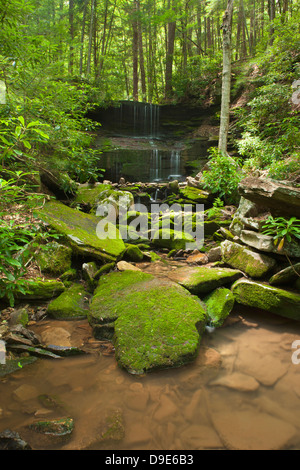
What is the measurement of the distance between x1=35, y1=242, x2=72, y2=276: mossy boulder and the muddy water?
1173 millimetres

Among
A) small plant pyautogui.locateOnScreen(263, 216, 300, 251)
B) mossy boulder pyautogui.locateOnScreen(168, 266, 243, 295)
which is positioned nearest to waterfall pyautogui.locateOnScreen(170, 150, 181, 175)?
small plant pyautogui.locateOnScreen(263, 216, 300, 251)

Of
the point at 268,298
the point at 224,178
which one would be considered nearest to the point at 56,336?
the point at 268,298

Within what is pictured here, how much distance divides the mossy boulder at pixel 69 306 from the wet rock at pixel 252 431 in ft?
6.90

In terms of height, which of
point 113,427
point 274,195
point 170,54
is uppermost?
point 170,54

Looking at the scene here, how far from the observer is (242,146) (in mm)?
8266

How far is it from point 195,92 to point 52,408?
1732 cm

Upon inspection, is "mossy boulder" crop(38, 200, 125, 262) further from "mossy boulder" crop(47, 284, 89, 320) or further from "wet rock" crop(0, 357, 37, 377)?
"wet rock" crop(0, 357, 37, 377)

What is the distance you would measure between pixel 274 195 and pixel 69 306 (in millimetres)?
3417

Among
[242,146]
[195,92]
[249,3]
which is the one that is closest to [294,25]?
[242,146]

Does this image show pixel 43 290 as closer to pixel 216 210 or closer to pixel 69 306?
pixel 69 306

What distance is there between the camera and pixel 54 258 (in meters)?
4.27

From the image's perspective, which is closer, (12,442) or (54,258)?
(12,442)

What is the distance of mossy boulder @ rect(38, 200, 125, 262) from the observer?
184 inches

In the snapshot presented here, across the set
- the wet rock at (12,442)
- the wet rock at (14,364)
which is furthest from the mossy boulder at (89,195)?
the wet rock at (12,442)
